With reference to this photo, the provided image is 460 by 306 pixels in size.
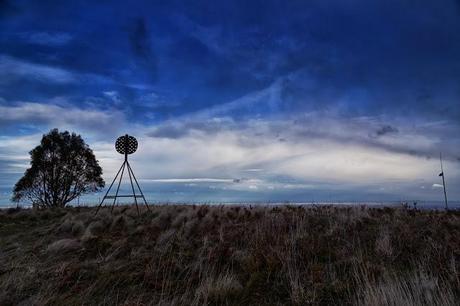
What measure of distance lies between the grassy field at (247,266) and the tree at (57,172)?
1623 centimetres

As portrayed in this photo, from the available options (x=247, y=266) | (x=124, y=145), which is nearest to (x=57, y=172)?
(x=124, y=145)

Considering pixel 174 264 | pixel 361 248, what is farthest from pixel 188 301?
pixel 361 248

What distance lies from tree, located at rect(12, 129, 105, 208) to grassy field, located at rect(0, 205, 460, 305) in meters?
16.2

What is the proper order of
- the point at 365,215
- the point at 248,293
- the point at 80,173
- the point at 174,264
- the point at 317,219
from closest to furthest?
the point at 248,293, the point at 174,264, the point at 317,219, the point at 365,215, the point at 80,173

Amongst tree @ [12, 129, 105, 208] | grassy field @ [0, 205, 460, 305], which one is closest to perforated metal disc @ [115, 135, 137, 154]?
grassy field @ [0, 205, 460, 305]

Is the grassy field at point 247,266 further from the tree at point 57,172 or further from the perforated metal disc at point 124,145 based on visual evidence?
the tree at point 57,172

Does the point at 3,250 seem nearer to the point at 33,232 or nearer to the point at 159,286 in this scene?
the point at 33,232

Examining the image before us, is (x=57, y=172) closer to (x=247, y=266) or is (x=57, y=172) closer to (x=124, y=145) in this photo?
(x=124, y=145)

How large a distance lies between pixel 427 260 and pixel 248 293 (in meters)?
4.10

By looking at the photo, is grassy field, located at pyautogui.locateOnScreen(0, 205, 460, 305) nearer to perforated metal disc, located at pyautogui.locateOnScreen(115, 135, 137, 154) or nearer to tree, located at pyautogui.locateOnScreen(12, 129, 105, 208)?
perforated metal disc, located at pyautogui.locateOnScreen(115, 135, 137, 154)

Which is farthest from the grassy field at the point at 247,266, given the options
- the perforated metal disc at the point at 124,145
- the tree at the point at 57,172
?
the tree at the point at 57,172

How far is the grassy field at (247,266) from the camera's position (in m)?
6.05

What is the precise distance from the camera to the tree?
2706cm

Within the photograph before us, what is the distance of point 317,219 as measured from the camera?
12602 mm
